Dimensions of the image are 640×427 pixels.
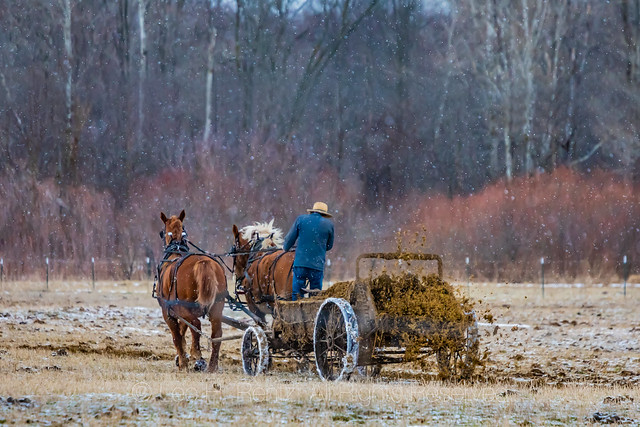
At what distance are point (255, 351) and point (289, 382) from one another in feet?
4.58

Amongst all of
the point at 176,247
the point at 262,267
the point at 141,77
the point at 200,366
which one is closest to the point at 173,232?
the point at 176,247

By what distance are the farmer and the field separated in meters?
1.16

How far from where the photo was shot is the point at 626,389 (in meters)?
10.9

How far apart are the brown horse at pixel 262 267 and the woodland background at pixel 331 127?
20071mm

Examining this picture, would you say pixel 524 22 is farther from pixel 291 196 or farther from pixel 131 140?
pixel 131 140

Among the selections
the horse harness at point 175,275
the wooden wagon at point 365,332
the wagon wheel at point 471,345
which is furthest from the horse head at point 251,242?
the wagon wheel at point 471,345

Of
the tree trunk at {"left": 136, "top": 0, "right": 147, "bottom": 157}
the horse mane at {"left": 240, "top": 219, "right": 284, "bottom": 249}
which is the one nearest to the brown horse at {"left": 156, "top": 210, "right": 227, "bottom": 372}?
the horse mane at {"left": 240, "top": 219, "right": 284, "bottom": 249}

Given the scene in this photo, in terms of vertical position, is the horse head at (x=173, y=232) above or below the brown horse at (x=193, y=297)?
above

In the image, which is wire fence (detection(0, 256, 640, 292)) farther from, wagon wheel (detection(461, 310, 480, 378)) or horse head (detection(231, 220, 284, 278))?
wagon wheel (detection(461, 310, 480, 378))

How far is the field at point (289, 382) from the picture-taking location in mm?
8219

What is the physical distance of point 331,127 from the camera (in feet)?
153

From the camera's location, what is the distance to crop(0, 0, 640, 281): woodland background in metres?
39.5

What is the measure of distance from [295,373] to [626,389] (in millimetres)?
4099

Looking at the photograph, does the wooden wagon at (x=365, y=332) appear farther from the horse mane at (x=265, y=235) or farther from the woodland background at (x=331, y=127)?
→ the woodland background at (x=331, y=127)
